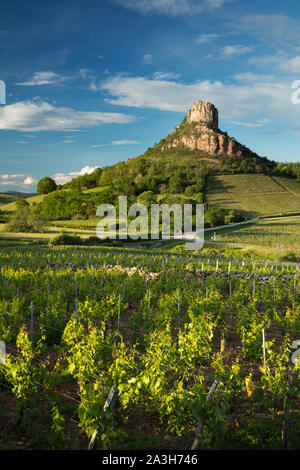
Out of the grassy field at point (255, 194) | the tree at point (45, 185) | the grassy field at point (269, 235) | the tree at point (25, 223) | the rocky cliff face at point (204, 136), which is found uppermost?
the rocky cliff face at point (204, 136)

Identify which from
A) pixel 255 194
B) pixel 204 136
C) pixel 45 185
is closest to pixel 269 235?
pixel 255 194

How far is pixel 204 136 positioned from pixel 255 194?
62.3 meters

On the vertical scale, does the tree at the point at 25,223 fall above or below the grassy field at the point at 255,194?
below

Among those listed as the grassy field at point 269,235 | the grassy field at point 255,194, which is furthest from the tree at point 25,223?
the grassy field at point 255,194

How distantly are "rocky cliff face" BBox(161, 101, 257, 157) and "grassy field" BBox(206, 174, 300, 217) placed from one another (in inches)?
1435

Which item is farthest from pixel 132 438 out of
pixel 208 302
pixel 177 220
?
pixel 177 220

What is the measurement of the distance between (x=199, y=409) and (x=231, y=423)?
129cm

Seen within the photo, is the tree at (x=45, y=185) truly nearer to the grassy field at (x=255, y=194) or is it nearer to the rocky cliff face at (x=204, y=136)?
the grassy field at (x=255, y=194)

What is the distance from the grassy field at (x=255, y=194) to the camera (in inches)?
3155

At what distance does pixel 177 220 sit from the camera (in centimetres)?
6762

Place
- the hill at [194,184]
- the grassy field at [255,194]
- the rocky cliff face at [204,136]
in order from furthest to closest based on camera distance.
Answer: the rocky cliff face at [204,136]
the hill at [194,184]
the grassy field at [255,194]

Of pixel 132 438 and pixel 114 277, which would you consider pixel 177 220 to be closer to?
pixel 114 277

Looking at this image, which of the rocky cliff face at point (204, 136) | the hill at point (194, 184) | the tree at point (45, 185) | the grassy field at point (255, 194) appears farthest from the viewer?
the rocky cliff face at point (204, 136)

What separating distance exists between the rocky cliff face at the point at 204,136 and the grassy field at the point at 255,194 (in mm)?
36458
